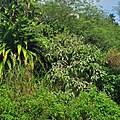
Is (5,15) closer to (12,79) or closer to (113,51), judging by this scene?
(12,79)

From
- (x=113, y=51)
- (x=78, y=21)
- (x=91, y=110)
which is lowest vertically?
(x=91, y=110)

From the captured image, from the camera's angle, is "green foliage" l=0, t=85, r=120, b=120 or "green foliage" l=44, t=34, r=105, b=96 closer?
"green foliage" l=0, t=85, r=120, b=120

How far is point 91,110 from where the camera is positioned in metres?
5.50

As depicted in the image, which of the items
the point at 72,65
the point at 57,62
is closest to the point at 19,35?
the point at 57,62

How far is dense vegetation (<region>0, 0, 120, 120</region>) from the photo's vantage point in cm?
555

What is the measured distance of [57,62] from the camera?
23.4 feet

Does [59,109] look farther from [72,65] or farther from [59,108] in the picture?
[72,65]

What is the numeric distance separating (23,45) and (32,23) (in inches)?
22.4

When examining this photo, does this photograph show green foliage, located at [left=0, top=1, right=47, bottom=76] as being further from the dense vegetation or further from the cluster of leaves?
the cluster of leaves

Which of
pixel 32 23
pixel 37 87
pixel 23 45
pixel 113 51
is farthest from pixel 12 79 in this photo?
pixel 113 51

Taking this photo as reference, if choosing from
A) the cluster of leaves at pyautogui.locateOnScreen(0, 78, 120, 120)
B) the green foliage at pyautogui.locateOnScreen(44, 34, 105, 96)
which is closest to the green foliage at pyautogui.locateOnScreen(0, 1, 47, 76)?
the green foliage at pyautogui.locateOnScreen(44, 34, 105, 96)

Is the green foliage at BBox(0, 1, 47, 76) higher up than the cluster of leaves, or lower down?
higher up

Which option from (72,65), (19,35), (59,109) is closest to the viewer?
(59,109)

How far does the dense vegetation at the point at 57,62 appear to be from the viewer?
18.2ft
